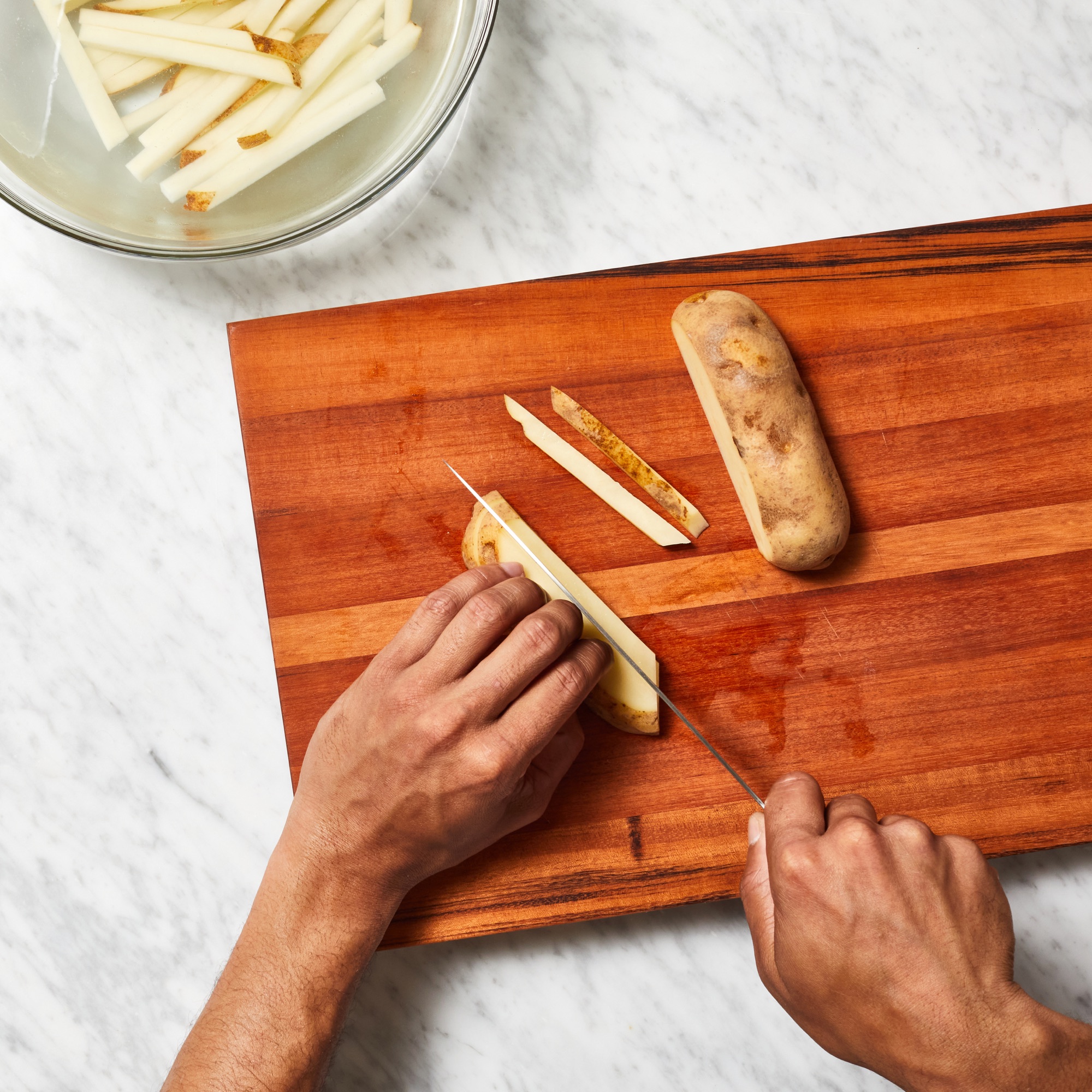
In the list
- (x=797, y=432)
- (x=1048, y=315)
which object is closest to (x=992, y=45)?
(x=1048, y=315)

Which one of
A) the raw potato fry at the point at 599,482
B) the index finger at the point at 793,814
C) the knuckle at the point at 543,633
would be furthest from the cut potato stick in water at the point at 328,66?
the index finger at the point at 793,814

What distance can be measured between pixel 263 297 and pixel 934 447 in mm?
1321

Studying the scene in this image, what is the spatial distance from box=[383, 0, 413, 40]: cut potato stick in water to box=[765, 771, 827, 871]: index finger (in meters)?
1.44

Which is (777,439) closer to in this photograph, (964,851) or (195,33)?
(964,851)

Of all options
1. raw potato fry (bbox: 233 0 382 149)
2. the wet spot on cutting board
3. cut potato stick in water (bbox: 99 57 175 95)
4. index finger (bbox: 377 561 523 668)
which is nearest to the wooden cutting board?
the wet spot on cutting board

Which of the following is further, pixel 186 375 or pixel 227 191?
pixel 186 375

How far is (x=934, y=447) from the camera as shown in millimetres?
1612

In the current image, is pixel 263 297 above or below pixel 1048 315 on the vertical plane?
above

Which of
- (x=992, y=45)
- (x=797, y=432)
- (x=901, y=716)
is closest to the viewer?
(x=797, y=432)

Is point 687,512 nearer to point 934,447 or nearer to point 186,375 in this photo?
point 934,447

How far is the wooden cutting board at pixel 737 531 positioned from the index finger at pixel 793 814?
0.68 feet

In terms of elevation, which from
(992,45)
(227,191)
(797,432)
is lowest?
(797,432)

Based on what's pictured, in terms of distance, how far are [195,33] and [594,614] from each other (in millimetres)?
1214

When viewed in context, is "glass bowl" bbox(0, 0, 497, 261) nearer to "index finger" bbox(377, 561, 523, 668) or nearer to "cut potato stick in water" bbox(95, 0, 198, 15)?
"cut potato stick in water" bbox(95, 0, 198, 15)
